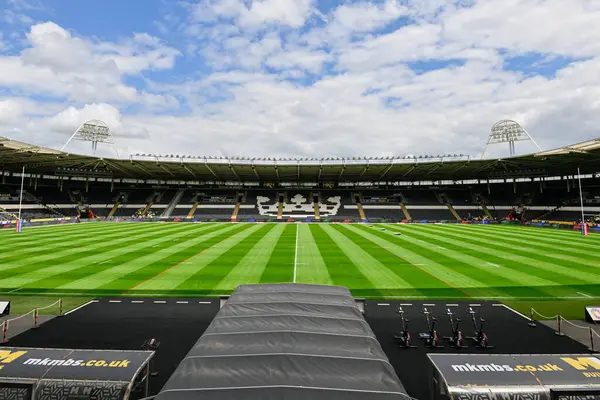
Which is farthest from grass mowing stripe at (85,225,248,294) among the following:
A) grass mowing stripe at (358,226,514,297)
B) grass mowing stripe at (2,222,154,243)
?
grass mowing stripe at (2,222,154,243)

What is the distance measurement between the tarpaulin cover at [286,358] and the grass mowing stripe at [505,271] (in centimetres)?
1350

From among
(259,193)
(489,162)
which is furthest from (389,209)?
(259,193)

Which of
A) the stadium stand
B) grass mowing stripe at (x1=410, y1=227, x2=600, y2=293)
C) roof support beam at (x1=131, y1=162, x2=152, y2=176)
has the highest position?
roof support beam at (x1=131, y1=162, x2=152, y2=176)

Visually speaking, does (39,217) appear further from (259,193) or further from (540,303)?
(540,303)

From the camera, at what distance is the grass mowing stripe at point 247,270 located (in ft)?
53.8

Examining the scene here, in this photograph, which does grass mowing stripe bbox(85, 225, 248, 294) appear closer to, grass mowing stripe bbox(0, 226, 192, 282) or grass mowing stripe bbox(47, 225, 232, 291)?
grass mowing stripe bbox(47, 225, 232, 291)

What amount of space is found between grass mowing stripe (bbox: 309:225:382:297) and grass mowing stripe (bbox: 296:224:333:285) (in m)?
0.35

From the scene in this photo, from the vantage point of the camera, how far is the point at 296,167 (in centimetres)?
6319

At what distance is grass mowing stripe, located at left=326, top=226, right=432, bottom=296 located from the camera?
53.7ft

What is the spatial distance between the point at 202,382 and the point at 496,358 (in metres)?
5.26

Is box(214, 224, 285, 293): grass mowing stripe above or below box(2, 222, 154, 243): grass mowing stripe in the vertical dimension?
below

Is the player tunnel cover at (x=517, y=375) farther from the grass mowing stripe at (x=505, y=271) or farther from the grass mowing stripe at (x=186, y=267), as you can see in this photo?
the grass mowing stripe at (x=186, y=267)

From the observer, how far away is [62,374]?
207 inches

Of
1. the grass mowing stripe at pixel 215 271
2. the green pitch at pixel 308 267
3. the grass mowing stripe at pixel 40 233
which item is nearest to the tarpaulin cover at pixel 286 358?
the green pitch at pixel 308 267
